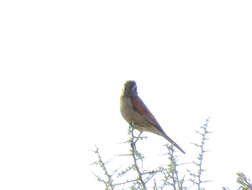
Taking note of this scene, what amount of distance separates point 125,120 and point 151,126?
0.37m

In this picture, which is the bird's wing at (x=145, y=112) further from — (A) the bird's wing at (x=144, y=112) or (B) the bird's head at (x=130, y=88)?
(B) the bird's head at (x=130, y=88)

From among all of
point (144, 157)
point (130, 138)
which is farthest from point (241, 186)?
point (130, 138)

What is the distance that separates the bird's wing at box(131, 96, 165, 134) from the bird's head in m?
0.20

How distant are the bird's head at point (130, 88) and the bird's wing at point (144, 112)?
197mm

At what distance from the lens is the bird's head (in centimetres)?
902

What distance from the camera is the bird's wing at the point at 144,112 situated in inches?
327

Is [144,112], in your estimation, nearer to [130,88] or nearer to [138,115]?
[138,115]

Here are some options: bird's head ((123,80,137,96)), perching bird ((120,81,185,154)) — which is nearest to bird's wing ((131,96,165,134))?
perching bird ((120,81,185,154))

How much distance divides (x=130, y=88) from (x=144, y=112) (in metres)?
0.80

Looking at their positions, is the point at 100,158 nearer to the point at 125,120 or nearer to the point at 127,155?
the point at 127,155

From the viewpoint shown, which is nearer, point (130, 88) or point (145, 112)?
point (145, 112)

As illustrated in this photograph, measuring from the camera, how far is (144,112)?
850 centimetres

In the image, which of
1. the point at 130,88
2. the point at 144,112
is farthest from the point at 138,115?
the point at 130,88

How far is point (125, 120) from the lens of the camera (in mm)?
8422
